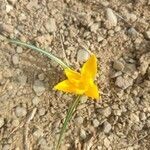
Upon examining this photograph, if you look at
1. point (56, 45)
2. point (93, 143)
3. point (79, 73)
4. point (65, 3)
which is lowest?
point (93, 143)

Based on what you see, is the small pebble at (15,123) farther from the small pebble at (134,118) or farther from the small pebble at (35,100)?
the small pebble at (134,118)

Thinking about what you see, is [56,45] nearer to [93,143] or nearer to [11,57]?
[11,57]

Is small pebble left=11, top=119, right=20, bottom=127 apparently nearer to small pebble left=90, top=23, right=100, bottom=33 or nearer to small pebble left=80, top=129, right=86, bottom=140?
small pebble left=80, top=129, right=86, bottom=140

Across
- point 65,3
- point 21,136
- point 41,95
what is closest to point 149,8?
point 65,3

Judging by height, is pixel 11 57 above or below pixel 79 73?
above

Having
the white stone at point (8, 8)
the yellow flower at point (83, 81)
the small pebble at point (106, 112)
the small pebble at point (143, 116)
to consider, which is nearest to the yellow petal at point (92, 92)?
the yellow flower at point (83, 81)

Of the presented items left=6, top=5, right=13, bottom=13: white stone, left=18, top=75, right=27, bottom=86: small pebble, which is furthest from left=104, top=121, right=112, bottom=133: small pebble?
left=6, top=5, right=13, bottom=13: white stone

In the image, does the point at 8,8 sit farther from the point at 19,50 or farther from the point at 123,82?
the point at 123,82

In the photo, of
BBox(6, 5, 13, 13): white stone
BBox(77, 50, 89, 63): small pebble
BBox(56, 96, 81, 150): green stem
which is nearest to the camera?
BBox(56, 96, 81, 150): green stem
